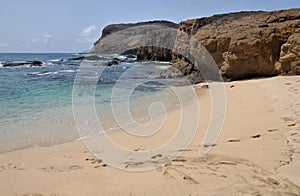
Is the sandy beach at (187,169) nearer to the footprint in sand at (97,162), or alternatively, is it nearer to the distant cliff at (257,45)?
the footprint in sand at (97,162)

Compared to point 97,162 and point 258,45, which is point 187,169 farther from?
point 258,45

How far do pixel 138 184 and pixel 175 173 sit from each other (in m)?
0.58

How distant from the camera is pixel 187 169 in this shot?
382 cm

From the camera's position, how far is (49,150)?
18.5 feet

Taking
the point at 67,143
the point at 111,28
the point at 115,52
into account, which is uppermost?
the point at 111,28

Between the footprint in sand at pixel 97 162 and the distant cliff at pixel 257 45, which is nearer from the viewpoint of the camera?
the footprint in sand at pixel 97 162

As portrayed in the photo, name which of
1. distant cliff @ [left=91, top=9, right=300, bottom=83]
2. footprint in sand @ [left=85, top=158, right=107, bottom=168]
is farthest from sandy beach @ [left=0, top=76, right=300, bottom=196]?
distant cliff @ [left=91, top=9, right=300, bottom=83]

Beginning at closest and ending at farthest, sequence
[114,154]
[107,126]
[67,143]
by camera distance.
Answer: [114,154]
[67,143]
[107,126]

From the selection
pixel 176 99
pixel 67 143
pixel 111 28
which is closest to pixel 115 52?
pixel 111 28

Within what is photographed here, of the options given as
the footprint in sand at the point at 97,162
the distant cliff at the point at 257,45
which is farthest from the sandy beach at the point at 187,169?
the distant cliff at the point at 257,45

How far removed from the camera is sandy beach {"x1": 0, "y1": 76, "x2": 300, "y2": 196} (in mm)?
3230

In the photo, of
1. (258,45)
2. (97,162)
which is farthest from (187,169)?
(258,45)

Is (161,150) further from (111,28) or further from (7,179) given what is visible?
(111,28)

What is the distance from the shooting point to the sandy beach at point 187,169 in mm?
3230
